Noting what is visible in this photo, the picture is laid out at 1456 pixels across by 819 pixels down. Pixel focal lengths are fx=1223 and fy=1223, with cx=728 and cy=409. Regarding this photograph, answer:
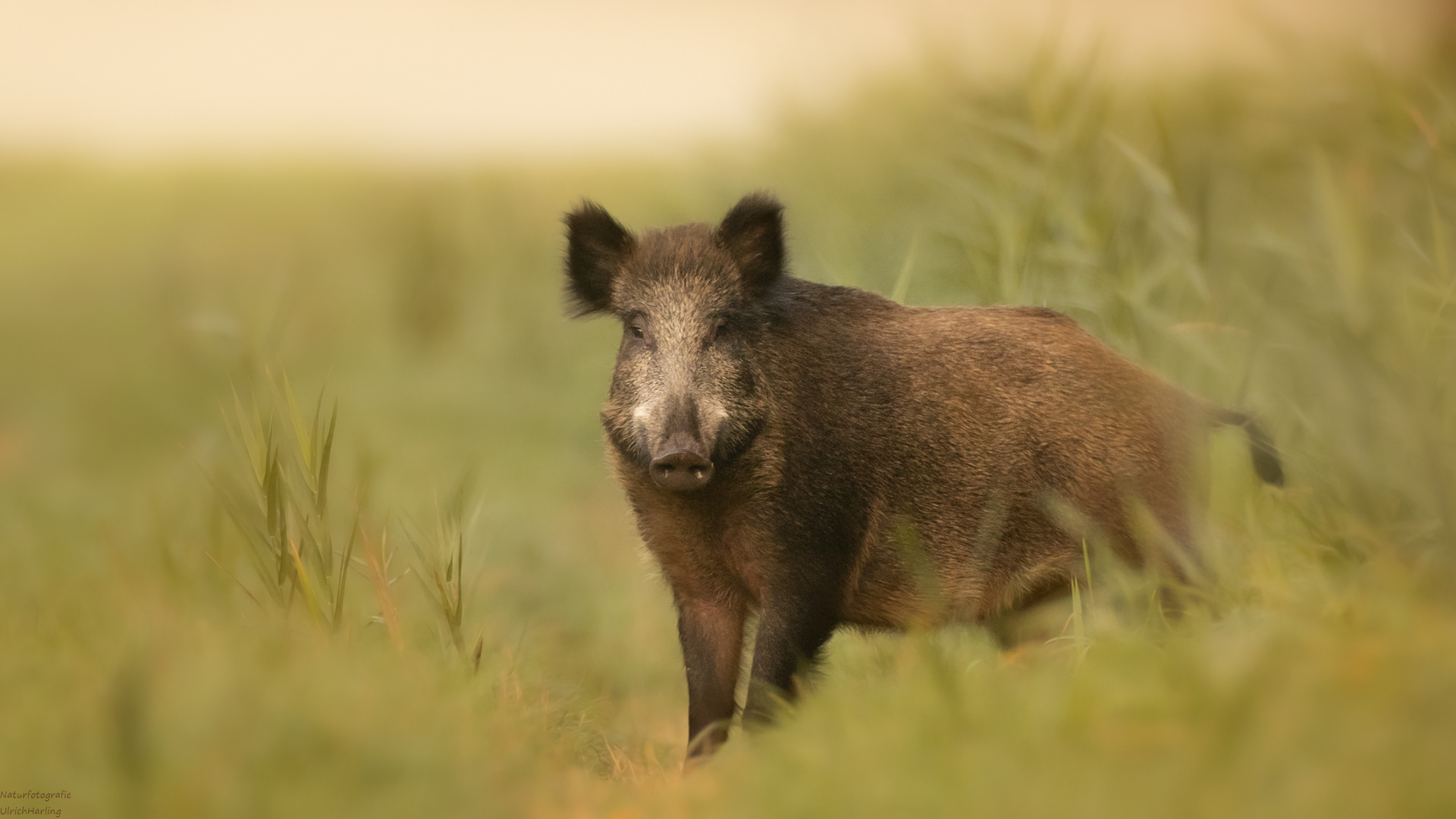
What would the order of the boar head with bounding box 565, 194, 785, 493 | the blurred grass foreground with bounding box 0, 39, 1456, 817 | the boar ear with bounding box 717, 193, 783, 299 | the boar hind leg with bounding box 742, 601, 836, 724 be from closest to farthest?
the blurred grass foreground with bounding box 0, 39, 1456, 817 → the boar hind leg with bounding box 742, 601, 836, 724 → the boar head with bounding box 565, 194, 785, 493 → the boar ear with bounding box 717, 193, 783, 299

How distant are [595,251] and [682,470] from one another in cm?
113

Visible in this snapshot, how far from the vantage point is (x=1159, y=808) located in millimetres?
2125

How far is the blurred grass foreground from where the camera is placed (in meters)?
2.38

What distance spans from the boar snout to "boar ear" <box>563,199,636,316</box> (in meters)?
0.96

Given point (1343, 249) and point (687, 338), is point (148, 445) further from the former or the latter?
point (1343, 249)

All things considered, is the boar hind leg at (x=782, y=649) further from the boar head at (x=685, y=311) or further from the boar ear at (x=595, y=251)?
the boar ear at (x=595, y=251)

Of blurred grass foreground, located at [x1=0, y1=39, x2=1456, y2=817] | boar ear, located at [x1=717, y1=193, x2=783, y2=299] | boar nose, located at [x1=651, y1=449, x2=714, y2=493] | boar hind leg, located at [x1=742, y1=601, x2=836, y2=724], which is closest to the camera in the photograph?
blurred grass foreground, located at [x1=0, y1=39, x2=1456, y2=817]

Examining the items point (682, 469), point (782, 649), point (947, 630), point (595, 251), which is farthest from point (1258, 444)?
point (595, 251)

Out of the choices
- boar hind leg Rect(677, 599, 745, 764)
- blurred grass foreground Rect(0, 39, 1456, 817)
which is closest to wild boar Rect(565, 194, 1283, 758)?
boar hind leg Rect(677, 599, 745, 764)

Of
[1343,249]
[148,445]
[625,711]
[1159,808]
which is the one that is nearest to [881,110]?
[625,711]

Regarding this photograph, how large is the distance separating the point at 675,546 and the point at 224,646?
5.76 feet

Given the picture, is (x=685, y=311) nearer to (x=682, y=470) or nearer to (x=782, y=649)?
(x=682, y=470)

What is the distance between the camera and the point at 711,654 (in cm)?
446

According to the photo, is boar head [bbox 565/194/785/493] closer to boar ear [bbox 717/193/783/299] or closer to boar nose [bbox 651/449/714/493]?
boar ear [bbox 717/193/783/299]
